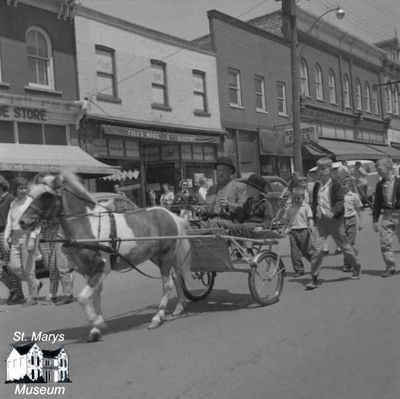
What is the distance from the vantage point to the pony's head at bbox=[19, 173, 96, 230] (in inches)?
219

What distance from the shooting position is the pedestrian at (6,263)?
8.55 m

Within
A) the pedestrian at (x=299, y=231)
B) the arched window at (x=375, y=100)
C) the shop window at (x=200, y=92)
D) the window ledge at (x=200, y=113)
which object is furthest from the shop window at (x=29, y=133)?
the arched window at (x=375, y=100)

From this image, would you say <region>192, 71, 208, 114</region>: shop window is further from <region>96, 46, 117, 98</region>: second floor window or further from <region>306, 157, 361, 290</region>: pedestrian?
<region>306, 157, 361, 290</region>: pedestrian

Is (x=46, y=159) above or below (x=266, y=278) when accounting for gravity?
above

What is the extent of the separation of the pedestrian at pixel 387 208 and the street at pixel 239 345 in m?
0.46

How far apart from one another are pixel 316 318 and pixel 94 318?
2.49 m

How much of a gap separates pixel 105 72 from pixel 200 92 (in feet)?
17.6

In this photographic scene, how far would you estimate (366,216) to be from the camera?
2025 cm

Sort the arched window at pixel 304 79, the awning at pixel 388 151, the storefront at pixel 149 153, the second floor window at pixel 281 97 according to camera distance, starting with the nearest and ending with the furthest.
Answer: the storefront at pixel 149 153
the second floor window at pixel 281 97
the arched window at pixel 304 79
the awning at pixel 388 151

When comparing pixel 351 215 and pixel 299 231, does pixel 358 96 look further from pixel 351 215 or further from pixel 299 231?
pixel 299 231

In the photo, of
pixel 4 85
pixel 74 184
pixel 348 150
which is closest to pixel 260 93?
pixel 348 150

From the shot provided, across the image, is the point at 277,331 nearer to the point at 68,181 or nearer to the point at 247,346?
the point at 247,346

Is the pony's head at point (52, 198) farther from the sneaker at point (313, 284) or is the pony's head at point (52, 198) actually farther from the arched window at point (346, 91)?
the arched window at point (346, 91)

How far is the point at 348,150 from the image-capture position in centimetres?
3319
